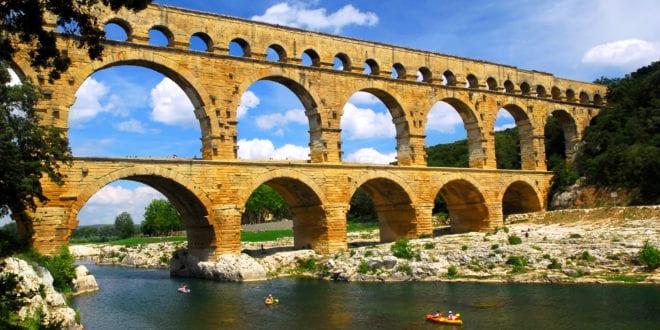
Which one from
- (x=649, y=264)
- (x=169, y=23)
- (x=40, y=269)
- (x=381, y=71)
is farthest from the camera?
(x=381, y=71)

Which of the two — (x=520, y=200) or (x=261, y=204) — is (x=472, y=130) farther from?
(x=261, y=204)

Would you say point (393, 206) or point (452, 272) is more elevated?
point (393, 206)

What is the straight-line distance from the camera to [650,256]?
2117 centimetres

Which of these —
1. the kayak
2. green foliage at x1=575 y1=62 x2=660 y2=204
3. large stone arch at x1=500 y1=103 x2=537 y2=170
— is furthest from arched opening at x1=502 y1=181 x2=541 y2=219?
the kayak

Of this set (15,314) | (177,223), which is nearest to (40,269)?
(15,314)

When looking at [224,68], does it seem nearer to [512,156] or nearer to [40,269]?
[40,269]

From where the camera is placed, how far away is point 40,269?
16016 millimetres

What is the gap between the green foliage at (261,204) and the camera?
7375cm

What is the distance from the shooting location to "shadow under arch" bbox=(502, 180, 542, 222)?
3816 centimetres

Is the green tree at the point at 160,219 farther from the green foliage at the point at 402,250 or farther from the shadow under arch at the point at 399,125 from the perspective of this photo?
the green foliage at the point at 402,250

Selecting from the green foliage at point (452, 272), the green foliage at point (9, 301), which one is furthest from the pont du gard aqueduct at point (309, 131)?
the green foliage at point (9, 301)

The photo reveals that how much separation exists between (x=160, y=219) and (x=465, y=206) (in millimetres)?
56030

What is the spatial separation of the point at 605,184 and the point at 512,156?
1696cm

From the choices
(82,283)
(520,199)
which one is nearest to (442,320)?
(82,283)
